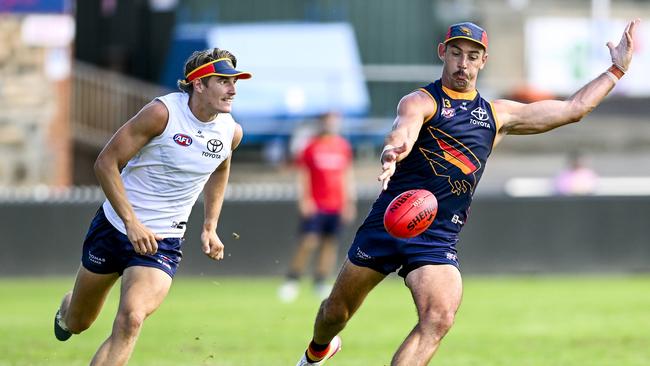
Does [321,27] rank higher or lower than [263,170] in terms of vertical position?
higher

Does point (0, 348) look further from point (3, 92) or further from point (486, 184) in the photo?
point (486, 184)

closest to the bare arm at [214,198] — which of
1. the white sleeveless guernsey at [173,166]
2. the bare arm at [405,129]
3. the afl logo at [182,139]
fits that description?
the white sleeveless guernsey at [173,166]

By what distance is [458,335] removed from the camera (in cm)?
1396

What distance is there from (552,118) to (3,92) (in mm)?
17383

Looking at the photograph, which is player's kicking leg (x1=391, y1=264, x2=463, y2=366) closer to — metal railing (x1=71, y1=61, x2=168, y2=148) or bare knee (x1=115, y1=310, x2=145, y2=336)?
bare knee (x1=115, y1=310, x2=145, y2=336)

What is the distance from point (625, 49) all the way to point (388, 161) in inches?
88.5

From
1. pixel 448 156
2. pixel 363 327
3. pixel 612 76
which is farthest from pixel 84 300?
pixel 363 327

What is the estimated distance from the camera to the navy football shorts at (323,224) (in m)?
19.3

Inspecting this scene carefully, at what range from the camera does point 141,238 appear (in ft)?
28.7

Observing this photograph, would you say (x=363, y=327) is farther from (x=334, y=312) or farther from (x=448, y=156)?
(x=448, y=156)

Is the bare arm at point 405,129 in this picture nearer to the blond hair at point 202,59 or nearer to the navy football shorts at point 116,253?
the blond hair at point 202,59

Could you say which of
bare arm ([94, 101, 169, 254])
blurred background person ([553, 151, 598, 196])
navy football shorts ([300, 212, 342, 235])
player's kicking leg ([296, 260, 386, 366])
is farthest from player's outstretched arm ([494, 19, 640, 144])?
blurred background person ([553, 151, 598, 196])

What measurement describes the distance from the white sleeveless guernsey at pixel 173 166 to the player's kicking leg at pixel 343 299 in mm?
1122

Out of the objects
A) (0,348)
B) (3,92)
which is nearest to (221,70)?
(0,348)
